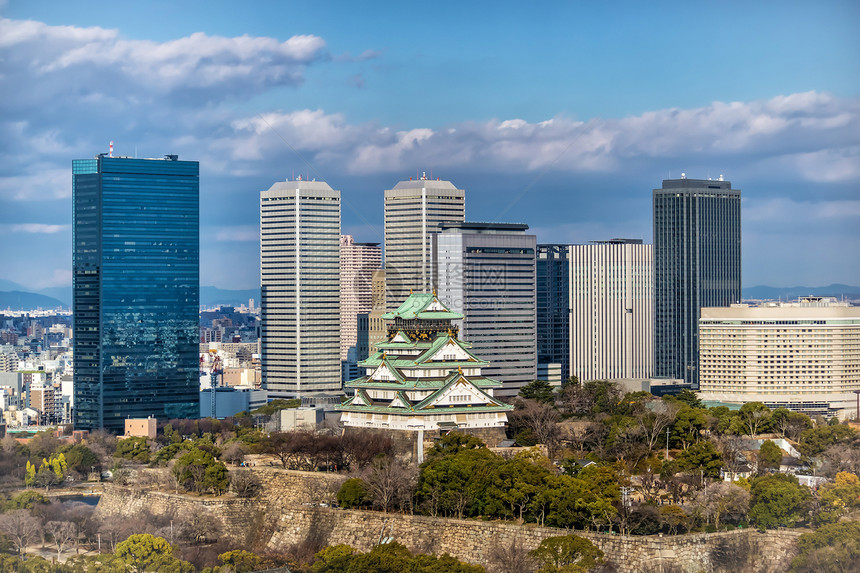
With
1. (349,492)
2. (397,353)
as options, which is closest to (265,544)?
(349,492)

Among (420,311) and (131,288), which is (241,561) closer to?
(420,311)

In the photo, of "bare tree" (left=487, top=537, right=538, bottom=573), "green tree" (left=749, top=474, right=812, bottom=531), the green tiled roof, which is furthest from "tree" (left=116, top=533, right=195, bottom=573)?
"green tree" (left=749, top=474, right=812, bottom=531)

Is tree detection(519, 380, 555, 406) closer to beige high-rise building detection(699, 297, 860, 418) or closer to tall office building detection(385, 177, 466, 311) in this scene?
beige high-rise building detection(699, 297, 860, 418)

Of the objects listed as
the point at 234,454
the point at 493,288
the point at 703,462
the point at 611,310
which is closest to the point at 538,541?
the point at 703,462

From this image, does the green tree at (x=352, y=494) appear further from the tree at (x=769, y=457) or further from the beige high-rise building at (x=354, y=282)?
the beige high-rise building at (x=354, y=282)

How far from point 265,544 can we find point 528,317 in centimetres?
4619

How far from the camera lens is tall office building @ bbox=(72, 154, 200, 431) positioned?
103188mm

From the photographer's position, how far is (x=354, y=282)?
140 metres

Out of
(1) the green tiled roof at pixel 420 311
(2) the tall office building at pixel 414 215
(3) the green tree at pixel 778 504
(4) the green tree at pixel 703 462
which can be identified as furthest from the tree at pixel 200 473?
(2) the tall office building at pixel 414 215

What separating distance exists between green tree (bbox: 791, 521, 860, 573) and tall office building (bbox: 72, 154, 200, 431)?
232ft

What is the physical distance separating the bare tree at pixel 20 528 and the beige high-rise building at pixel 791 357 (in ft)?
187

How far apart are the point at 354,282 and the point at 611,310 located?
94.2 feet

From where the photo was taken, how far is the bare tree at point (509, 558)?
129 feet

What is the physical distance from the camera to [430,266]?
9675 centimetres
